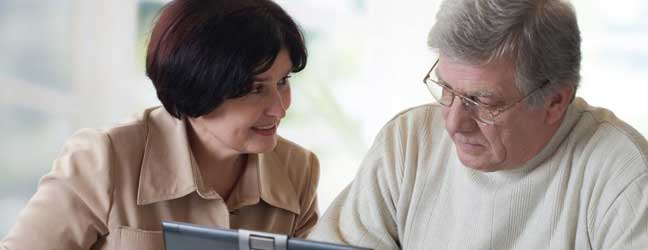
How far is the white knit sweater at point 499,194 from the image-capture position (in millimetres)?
1707

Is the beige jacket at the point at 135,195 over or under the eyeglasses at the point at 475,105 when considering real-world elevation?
under

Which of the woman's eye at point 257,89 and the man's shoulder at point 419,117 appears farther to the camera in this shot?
the woman's eye at point 257,89

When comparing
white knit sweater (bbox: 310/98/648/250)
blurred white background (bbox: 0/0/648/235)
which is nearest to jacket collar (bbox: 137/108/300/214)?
white knit sweater (bbox: 310/98/648/250)

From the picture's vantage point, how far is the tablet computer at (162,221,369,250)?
1486mm

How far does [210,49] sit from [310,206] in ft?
1.79

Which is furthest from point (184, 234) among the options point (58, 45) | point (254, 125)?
point (58, 45)

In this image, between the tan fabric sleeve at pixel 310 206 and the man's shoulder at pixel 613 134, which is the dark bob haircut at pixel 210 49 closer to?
the tan fabric sleeve at pixel 310 206

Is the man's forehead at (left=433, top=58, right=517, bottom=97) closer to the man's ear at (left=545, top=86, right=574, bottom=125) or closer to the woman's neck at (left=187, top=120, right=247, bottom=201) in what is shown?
the man's ear at (left=545, top=86, right=574, bottom=125)

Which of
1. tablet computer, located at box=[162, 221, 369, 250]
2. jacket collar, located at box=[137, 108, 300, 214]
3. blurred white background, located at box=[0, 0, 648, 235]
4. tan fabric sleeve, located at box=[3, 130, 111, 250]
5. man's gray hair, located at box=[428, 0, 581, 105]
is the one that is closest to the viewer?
tablet computer, located at box=[162, 221, 369, 250]

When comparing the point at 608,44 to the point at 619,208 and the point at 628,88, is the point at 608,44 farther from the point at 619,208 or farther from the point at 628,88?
the point at 619,208

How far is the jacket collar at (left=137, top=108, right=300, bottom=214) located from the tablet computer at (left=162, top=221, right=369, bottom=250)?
59cm

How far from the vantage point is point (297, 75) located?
3.50 metres

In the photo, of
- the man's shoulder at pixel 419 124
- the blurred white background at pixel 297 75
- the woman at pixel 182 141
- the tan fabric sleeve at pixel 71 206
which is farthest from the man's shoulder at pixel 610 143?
the blurred white background at pixel 297 75

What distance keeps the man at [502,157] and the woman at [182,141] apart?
332 mm
